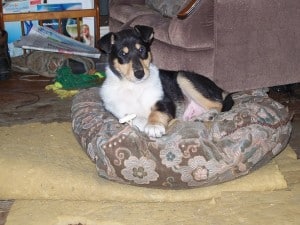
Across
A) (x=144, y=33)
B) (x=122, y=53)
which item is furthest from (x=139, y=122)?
(x=144, y=33)

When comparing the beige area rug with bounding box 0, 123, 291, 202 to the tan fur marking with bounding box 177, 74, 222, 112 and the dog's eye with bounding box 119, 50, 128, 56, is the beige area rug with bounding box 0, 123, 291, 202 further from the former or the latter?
the dog's eye with bounding box 119, 50, 128, 56

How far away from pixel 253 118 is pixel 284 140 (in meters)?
0.22

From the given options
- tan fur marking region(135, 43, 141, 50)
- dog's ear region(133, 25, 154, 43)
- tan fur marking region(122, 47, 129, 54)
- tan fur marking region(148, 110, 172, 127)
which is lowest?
tan fur marking region(148, 110, 172, 127)

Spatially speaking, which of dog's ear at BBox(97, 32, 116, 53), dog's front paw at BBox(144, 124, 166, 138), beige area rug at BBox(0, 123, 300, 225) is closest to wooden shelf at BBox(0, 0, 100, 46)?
dog's ear at BBox(97, 32, 116, 53)

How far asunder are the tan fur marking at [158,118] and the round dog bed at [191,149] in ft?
0.18

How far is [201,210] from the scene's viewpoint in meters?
2.18

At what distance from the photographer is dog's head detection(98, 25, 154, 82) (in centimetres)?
257

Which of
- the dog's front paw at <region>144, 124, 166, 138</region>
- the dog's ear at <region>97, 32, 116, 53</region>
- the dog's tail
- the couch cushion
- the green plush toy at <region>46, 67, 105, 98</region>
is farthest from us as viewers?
the green plush toy at <region>46, 67, 105, 98</region>

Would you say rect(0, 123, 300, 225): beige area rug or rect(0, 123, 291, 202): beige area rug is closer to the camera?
rect(0, 123, 300, 225): beige area rug

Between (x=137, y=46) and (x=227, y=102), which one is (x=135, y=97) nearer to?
(x=137, y=46)

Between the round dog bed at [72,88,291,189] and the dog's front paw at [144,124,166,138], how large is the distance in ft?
0.14

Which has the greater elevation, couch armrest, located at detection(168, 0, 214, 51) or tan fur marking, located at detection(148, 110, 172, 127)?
couch armrest, located at detection(168, 0, 214, 51)

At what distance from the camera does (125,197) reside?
2289 millimetres

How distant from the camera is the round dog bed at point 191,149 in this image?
7.34 feet
